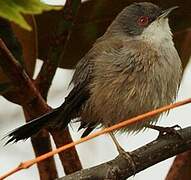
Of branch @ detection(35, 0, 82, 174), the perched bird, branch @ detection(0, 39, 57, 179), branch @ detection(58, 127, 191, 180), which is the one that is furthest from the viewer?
the perched bird

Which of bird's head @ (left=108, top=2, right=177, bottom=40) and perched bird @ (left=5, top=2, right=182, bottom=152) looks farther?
bird's head @ (left=108, top=2, right=177, bottom=40)

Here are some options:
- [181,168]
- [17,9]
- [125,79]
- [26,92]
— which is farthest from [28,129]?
[17,9]

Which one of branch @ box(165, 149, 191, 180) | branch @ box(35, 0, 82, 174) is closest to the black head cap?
branch @ box(35, 0, 82, 174)

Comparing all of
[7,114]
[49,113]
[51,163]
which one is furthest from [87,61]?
[7,114]

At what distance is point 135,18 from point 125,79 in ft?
1.90

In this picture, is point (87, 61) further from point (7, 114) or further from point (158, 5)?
point (7, 114)

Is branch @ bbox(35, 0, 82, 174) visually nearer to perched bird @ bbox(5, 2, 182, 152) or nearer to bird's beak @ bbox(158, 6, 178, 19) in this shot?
perched bird @ bbox(5, 2, 182, 152)

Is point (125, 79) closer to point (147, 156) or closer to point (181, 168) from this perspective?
point (181, 168)

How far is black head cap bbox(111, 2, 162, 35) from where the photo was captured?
2.87m

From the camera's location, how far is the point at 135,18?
9.85ft

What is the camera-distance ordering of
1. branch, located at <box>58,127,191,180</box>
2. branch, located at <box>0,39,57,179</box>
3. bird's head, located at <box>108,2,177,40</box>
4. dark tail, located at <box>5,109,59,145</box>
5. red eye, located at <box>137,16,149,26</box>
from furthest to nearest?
red eye, located at <box>137,16,149,26</box> → bird's head, located at <box>108,2,177,40</box> → dark tail, located at <box>5,109,59,145</box> → branch, located at <box>0,39,57,179</box> → branch, located at <box>58,127,191,180</box>

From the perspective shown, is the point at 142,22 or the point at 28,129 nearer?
the point at 28,129

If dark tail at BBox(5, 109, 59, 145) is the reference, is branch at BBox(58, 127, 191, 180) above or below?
below

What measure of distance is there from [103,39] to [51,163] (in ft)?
3.03
